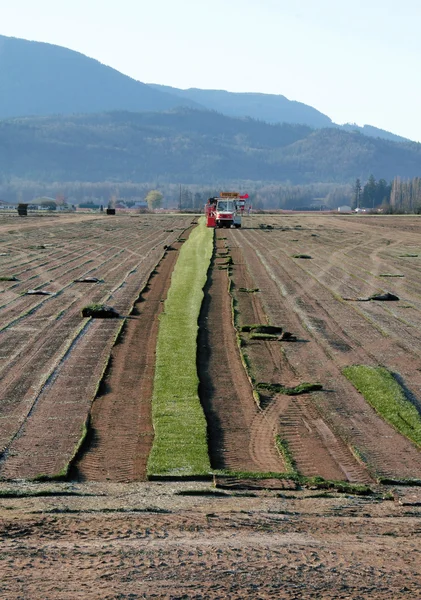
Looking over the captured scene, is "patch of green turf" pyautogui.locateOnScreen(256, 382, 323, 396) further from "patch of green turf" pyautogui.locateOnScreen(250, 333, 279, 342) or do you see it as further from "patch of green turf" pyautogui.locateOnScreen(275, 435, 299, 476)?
"patch of green turf" pyautogui.locateOnScreen(250, 333, 279, 342)

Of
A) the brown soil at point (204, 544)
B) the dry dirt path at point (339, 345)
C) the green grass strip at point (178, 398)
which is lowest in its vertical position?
the dry dirt path at point (339, 345)

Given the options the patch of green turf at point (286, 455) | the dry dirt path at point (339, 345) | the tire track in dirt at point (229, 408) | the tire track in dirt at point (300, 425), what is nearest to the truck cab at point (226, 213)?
the dry dirt path at point (339, 345)

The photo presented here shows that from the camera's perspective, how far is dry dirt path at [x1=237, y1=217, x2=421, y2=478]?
1509 centimetres

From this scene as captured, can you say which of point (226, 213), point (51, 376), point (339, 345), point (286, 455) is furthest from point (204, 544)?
point (226, 213)

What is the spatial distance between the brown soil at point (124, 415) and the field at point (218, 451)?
0.05 m

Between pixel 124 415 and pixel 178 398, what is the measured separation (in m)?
1.48

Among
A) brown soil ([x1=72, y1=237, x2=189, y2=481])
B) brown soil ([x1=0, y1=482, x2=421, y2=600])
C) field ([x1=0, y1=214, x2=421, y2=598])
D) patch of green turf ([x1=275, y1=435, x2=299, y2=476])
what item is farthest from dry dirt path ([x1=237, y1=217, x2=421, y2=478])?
brown soil ([x1=72, y1=237, x2=189, y2=481])

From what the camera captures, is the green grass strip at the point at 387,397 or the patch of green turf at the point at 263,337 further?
the patch of green turf at the point at 263,337

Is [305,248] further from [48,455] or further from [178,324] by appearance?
[48,455]

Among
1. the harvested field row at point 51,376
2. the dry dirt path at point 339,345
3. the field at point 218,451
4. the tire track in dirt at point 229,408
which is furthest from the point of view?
the dry dirt path at point 339,345

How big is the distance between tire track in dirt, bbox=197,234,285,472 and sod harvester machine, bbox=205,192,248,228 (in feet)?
174

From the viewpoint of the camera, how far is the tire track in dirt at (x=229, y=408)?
557 inches

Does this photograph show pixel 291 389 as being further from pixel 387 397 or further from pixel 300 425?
pixel 300 425

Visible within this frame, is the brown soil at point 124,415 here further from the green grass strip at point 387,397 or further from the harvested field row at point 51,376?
the green grass strip at point 387,397
